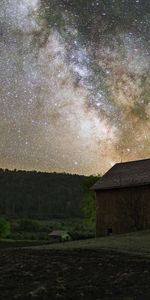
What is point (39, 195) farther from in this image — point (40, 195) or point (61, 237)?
point (61, 237)

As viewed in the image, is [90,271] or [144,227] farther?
[144,227]

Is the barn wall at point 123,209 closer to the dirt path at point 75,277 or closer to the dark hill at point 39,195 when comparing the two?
the dirt path at point 75,277

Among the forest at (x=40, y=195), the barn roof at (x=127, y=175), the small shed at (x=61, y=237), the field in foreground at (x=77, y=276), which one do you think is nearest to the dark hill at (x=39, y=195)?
the forest at (x=40, y=195)

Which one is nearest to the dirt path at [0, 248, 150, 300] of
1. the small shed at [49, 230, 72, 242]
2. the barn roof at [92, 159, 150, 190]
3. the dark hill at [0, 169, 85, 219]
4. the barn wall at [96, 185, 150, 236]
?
the barn wall at [96, 185, 150, 236]

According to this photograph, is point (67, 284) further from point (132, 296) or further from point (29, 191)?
point (29, 191)

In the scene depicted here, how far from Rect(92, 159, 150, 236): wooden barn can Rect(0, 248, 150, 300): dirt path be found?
20.4 m

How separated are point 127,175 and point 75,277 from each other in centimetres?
3005

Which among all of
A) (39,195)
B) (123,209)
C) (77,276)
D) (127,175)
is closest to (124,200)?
(123,209)

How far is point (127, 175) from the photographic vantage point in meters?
44.8

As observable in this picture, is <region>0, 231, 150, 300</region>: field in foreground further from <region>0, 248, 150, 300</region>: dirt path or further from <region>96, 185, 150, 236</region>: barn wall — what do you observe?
<region>96, 185, 150, 236</region>: barn wall

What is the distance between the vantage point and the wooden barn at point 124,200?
41.6 m

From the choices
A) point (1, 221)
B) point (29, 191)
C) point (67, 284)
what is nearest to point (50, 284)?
point (67, 284)

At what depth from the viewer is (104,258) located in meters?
20.2

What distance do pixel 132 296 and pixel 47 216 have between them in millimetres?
120264
